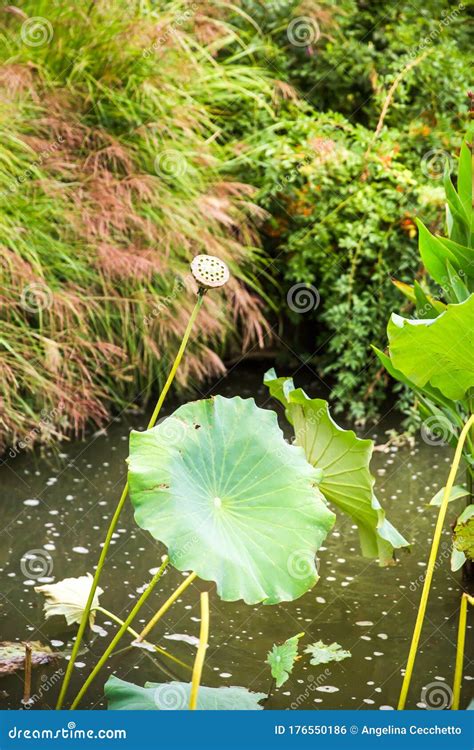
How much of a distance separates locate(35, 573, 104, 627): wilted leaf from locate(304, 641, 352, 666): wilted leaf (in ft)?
1.64

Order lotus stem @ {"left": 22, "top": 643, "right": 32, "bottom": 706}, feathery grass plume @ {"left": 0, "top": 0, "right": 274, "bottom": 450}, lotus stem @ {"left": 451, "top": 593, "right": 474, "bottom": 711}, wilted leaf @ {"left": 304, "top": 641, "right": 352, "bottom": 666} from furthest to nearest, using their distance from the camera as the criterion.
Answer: feathery grass plume @ {"left": 0, "top": 0, "right": 274, "bottom": 450}
wilted leaf @ {"left": 304, "top": 641, "right": 352, "bottom": 666}
lotus stem @ {"left": 22, "top": 643, "right": 32, "bottom": 706}
lotus stem @ {"left": 451, "top": 593, "right": 474, "bottom": 711}

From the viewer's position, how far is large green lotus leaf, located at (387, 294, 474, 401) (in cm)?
171

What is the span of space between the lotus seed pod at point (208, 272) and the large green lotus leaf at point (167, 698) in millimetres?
742

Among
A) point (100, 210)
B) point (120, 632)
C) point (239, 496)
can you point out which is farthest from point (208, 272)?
point (100, 210)

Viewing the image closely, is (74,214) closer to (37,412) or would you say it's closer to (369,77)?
(37,412)

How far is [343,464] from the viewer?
1936mm

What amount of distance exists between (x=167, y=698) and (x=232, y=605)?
654 millimetres

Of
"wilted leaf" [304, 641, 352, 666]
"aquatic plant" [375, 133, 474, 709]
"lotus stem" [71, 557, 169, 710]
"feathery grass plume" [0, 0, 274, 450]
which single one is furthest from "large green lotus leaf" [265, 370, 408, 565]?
"feathery grass plume" [0, 0, 274, 450]

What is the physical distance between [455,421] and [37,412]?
1.52 meters

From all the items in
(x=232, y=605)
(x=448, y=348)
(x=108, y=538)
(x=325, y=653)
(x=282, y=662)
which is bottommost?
(x=232, y=605)

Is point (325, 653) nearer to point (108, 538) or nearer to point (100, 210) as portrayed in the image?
point (108, 538)

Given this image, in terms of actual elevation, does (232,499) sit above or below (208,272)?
below

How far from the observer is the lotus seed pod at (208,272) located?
1703 millimetres

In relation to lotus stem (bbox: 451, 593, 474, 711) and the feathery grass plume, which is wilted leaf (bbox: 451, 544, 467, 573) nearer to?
lotus stem (bbox: 451, 593, 474, 711)
